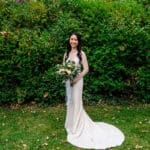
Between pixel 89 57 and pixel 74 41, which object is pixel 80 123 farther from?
pixel 89 57

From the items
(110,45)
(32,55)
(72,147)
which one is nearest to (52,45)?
(32,55)

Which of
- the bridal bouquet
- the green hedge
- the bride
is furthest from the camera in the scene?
the green hedge

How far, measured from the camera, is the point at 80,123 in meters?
11.7

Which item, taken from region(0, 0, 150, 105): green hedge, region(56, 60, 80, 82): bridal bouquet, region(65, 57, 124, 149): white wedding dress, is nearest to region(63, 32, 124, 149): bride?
region(65, 57, 124, 149): white wedding dress

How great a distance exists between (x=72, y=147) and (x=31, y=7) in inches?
197

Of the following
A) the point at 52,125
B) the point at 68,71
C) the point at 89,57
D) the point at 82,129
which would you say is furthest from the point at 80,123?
the point at 89,57

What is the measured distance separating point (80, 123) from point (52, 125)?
91 cm

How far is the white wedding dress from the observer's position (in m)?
11.2

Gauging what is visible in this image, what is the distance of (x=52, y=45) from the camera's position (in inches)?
532

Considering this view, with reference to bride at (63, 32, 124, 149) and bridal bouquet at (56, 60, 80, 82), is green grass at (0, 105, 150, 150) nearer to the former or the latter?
bride at (63, 32, 124, 149)

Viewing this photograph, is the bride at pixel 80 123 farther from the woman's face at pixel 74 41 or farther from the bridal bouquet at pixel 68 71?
the bridal bouquet at pixel 68 71

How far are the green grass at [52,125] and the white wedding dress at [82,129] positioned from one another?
7.4 inches

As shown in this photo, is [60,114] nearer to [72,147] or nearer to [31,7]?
[72,147]

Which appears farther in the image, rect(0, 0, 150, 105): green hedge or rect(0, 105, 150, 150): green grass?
rect(0, 0, 150, 105): green hedge
